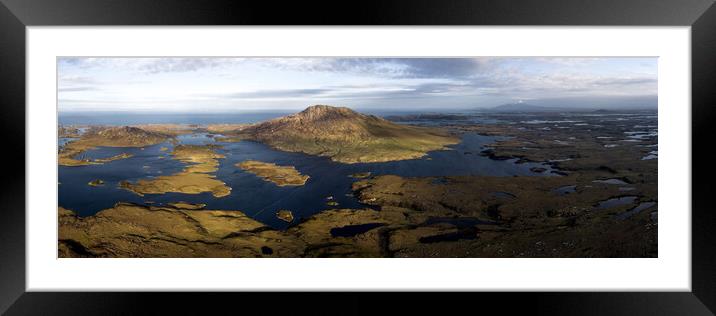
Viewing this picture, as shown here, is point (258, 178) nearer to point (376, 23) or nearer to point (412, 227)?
point (412, 227)

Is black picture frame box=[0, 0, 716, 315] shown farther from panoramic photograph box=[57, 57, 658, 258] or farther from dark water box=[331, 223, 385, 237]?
dark water box=[331, 223, 385, 237]

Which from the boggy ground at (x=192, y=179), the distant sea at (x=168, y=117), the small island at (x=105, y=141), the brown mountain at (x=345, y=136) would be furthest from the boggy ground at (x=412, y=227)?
the distant sea at (x=168, y=117)

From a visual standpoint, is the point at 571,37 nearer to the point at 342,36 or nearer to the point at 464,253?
the point at 342,36

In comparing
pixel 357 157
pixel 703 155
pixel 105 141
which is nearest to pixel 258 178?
pixel 357 157

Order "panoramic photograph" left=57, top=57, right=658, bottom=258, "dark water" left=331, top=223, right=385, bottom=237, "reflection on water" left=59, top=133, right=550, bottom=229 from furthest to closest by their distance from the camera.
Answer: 1. "dark water" left=331, top=223, right=385, bottom=237
2. "reflection on water" left=59, top=133, right=550, bottom=229
3. "panoramic photograph" left=57, top=57, right=658, bottom=258

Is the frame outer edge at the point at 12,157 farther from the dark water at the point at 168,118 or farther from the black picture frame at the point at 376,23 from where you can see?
the dark water at the point at 168,118

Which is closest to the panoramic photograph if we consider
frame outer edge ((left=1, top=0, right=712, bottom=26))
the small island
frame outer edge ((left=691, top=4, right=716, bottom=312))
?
the small island

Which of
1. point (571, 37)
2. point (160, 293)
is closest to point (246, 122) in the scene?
point (160, 293)
